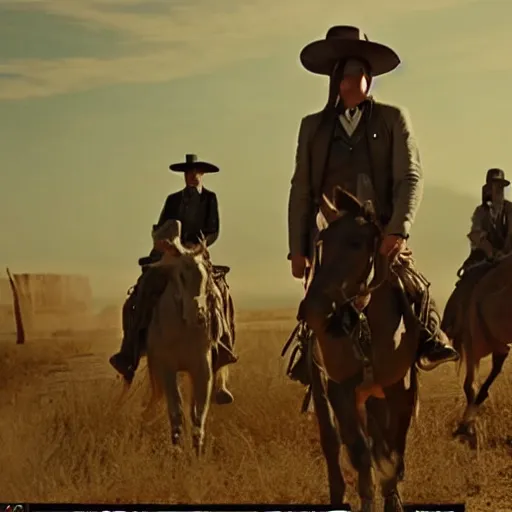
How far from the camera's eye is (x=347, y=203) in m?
3.21

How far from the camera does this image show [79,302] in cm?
355

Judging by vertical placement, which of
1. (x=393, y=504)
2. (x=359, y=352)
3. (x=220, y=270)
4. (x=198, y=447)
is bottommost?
(x=393, y=504)

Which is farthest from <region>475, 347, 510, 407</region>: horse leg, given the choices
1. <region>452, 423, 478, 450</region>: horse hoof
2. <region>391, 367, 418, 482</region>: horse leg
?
<region>391, 367, 418, 482</region>: horse leg

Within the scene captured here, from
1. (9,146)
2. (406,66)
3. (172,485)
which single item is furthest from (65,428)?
(406,66)

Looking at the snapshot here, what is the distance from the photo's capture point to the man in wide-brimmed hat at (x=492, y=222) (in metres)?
3.38

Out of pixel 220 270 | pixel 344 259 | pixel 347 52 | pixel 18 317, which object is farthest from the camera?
pixel 18 317

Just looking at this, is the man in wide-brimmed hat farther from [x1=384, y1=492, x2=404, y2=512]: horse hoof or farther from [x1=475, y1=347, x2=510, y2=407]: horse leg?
[x1=384, y1=492, x2=404, y2=512]: horse hoof

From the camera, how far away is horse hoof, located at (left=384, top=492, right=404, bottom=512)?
11.0 feet

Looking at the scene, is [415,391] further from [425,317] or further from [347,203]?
[347,203]

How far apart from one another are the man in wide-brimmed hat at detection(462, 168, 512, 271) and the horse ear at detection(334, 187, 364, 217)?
1.36 ft

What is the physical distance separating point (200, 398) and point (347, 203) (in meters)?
0.81

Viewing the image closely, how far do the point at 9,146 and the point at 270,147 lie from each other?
88cm

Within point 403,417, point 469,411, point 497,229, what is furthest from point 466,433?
point 497,229

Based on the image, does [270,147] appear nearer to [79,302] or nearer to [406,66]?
[406,66]
